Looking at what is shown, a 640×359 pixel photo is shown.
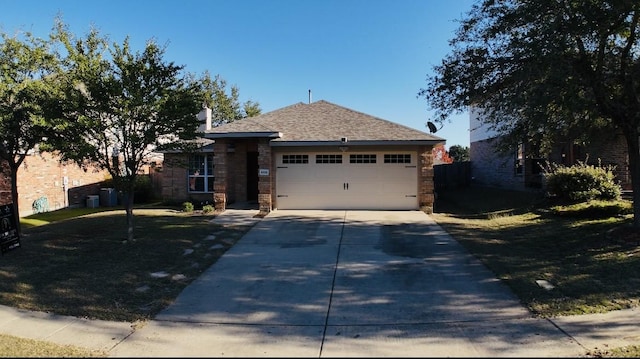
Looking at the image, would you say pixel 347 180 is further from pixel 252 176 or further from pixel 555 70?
pixel 555 70

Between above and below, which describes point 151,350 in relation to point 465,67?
below

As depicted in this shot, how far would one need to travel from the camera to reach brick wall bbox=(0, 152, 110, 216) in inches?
704

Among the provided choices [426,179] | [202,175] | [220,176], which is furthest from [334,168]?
[202,175]

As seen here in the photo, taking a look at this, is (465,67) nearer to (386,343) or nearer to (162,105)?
(162,105)

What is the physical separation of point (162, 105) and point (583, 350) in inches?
349

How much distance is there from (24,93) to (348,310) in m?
9.02

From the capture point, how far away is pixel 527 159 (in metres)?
21.5

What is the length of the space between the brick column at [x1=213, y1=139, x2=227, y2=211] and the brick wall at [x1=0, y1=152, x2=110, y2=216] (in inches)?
206

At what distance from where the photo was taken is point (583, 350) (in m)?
4.86

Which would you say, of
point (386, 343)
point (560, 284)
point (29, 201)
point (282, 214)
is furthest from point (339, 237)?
point (29, 201)

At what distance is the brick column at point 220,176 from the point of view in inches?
658

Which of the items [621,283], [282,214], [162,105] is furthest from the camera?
[282,214]

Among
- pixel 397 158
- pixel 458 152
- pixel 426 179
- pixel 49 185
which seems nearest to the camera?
pixel 426 179

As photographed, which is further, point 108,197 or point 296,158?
point 108,197
